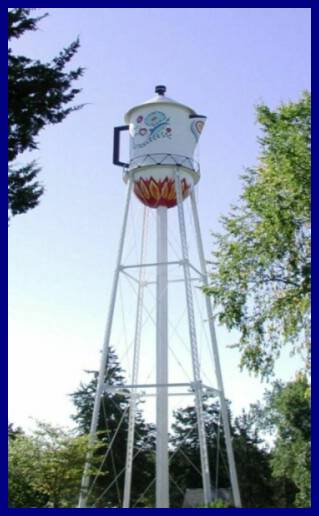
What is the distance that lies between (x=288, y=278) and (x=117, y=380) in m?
27.3

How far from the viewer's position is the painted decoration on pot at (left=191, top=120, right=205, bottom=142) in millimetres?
24578

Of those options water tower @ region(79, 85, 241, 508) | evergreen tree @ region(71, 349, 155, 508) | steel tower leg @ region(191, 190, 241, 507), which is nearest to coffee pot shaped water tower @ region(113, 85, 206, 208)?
water tower @ region(79, 85, 241, 508)

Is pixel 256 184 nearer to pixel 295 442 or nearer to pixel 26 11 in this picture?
pixel 26 11

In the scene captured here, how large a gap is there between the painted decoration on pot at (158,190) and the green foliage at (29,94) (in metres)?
9.54

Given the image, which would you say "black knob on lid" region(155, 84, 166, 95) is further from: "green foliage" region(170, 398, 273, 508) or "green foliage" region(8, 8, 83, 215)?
"green foliage" region(170, 398, 273, 508)

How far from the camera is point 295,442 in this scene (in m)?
39.0

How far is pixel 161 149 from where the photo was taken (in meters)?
23.8

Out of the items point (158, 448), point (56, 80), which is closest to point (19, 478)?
point (158, 448)

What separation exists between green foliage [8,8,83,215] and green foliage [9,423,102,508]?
9.69 meters

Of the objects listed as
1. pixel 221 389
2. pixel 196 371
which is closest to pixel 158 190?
pixel 196 371

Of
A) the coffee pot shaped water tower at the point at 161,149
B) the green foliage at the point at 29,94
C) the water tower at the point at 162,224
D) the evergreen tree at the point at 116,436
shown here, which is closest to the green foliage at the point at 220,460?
the evergreen tree at the point at 116,436

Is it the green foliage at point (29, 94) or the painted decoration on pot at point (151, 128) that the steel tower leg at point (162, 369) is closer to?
the painted decoration on pot at point (151, 128)

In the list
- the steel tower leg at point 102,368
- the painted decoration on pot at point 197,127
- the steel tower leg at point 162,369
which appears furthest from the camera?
the painted decoration on pot at point 197,127

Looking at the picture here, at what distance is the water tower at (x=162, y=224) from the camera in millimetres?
21547
